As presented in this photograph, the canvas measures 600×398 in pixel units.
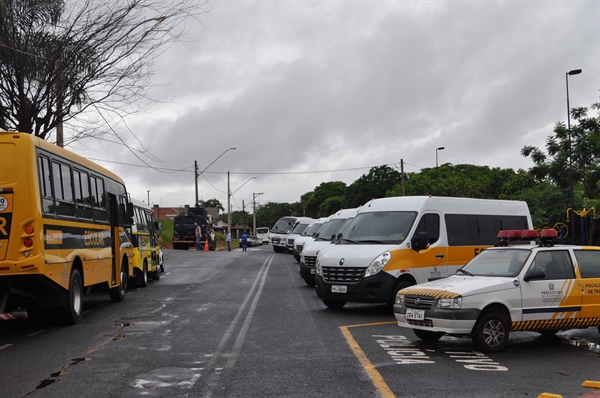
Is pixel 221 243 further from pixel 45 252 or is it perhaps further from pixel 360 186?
pixel 45 252

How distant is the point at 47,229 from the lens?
11531 millimetres

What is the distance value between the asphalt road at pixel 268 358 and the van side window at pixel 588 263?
1116mm

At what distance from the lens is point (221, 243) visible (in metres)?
82.9

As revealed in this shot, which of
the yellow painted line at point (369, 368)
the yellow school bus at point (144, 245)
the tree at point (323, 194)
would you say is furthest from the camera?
the tree at point (323, 194)

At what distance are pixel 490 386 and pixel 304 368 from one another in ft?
7.18

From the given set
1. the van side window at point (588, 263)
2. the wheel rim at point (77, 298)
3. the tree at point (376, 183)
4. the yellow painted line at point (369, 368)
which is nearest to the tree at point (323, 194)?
the tree at point (376, 183)

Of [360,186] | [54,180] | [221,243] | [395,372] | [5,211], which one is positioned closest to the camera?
[395,372]

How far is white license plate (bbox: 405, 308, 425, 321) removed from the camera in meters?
9.94

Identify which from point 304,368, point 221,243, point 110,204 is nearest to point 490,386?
point 304,368

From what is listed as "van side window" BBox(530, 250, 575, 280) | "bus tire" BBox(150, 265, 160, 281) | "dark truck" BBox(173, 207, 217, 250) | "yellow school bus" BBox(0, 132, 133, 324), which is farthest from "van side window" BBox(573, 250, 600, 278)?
"dark truck" BBox(173, 207, 217, 250)

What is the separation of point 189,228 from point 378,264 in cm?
3835

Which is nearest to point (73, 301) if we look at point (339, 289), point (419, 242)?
point (339, 289)

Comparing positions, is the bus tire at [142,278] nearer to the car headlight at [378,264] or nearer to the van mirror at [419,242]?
the car headlight at [378,264]

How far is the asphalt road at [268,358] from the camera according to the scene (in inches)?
293
